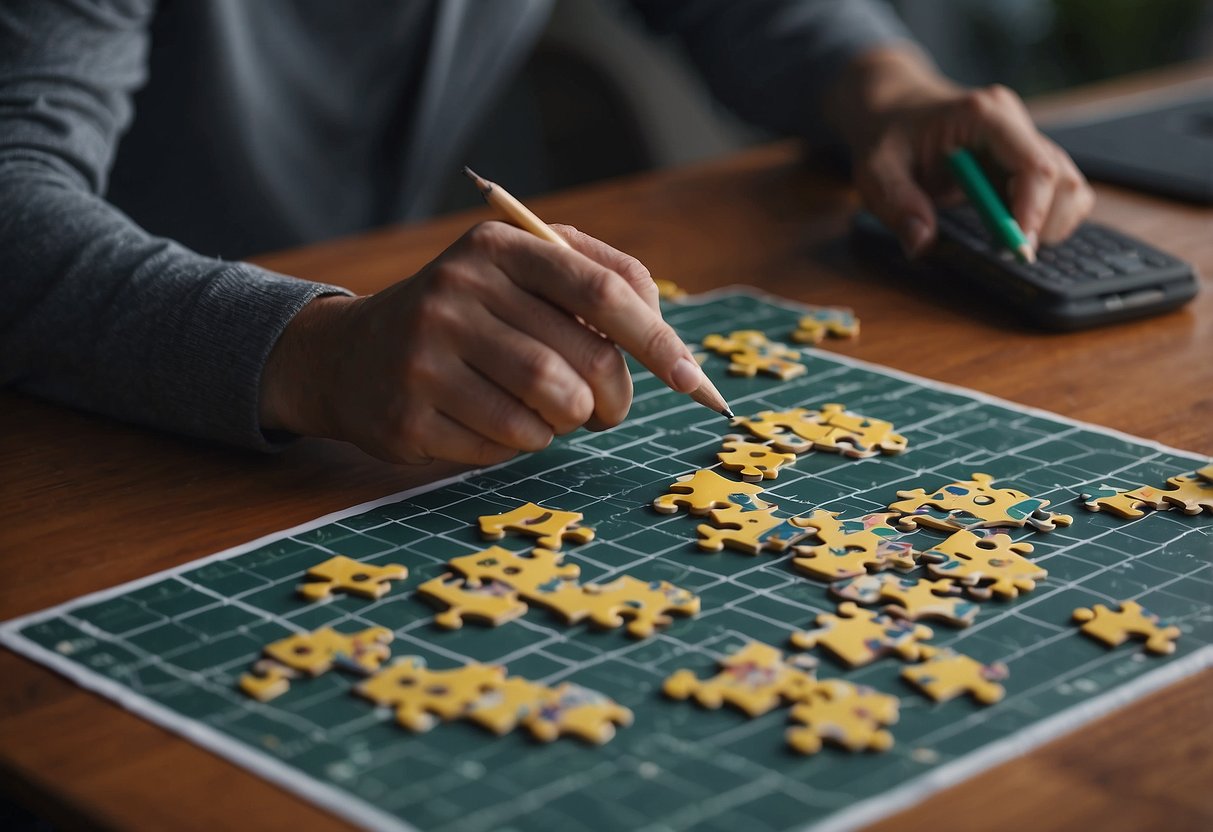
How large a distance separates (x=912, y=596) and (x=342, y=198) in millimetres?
1390

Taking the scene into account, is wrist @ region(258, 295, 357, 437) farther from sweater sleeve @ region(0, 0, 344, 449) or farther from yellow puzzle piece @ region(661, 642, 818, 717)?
yellow puzzle piece @ region(661, 642, 818, 717)

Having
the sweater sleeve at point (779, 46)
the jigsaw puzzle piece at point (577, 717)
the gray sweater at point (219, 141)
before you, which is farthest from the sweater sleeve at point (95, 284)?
the sweater sleeve at point (779, 46)

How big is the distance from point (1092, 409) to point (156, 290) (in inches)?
31.8

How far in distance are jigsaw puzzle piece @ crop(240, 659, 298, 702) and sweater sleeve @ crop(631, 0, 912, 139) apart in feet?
4.33

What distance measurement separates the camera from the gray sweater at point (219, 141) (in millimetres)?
1118

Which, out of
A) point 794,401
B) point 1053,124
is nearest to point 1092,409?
point 794,401

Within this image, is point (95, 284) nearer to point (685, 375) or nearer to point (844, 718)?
point (685, 375)

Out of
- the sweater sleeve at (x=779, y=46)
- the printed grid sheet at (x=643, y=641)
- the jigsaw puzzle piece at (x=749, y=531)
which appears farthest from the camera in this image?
the sweater sleeve at (x=779, y=46)

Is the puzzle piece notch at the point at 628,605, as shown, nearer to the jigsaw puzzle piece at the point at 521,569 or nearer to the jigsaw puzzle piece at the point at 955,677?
the jigsaw puzzle piece at the point at 521,569

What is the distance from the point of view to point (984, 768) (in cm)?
67

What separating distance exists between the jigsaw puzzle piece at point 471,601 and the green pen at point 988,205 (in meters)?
0.77

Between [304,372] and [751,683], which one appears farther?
[304,372]

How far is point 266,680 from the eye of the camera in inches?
29.7

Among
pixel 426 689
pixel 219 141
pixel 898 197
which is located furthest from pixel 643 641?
pixel 219 141
